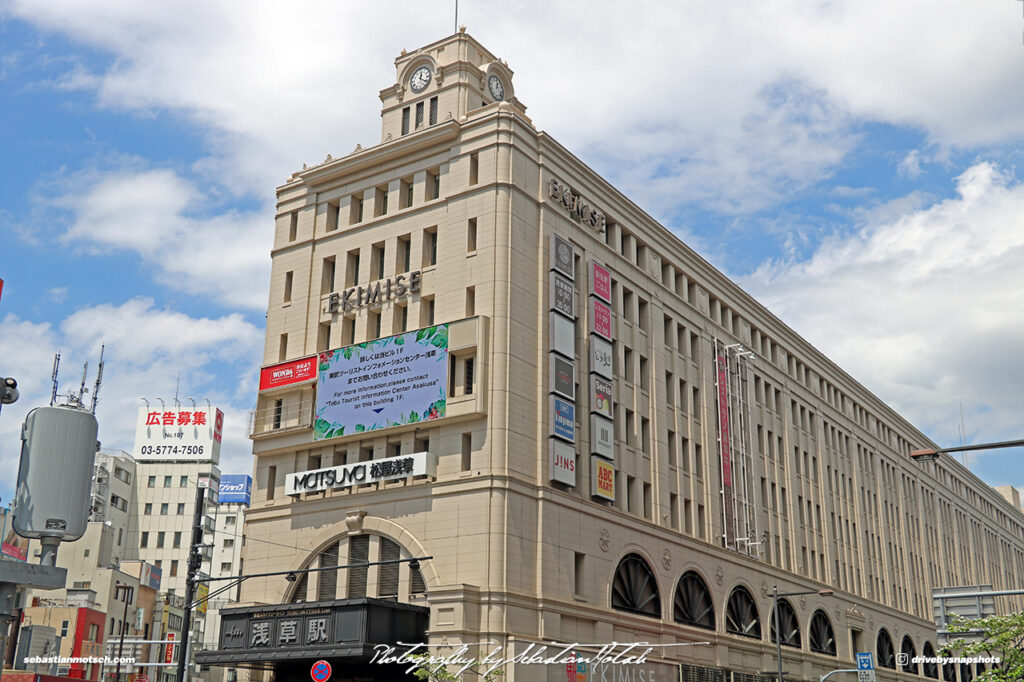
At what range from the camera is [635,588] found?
51.7 m

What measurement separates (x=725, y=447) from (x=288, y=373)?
28417 millimetres

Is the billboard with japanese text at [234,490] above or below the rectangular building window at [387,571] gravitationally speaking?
above

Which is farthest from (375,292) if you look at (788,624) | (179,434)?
(179,434)

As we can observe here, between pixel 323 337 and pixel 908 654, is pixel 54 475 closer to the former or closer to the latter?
pixel 323 337

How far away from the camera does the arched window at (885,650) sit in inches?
3155

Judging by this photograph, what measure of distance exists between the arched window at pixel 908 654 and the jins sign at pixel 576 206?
1977 inches

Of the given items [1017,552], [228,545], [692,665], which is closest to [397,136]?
[692,665]

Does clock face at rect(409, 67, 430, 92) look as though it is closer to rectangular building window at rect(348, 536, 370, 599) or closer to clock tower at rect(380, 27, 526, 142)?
clock tower at rect(380, 27, 526, 142)

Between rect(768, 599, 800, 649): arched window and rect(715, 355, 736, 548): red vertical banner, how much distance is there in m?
7.38

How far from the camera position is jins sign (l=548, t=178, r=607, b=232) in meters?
53.2

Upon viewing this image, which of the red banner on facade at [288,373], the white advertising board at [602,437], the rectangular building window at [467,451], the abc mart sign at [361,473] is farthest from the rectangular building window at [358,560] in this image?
the white advertising board at [602,437]

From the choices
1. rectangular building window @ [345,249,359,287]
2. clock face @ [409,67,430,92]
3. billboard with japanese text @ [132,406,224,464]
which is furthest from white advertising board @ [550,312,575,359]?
billboard with japanese text @ [132,406,224,464]

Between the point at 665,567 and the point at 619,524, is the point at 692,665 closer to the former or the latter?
the point at 665,567

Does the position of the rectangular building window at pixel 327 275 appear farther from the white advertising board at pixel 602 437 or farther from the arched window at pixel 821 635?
the arched window at pixel 821 635
